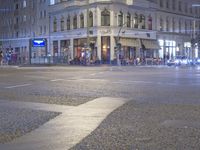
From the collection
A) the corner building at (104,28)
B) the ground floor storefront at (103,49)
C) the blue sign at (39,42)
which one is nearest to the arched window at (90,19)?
the corner building at (104,28)

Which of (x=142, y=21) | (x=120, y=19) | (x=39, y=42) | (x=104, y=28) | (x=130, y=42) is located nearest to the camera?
(x=39, y=42)

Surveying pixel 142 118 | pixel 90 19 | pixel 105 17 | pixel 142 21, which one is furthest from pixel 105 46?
pixel 142 118

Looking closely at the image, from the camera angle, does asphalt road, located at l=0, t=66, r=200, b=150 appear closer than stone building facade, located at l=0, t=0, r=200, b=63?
Yes

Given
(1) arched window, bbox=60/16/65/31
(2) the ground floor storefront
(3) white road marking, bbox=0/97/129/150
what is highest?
(1) arched window, bbox=60/16/65/31

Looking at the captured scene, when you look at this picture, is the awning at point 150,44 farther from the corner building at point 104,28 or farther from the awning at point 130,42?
the awning at point 130,42

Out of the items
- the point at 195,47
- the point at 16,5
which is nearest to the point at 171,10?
the point at 195,47

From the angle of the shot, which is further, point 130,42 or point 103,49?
point 130,42

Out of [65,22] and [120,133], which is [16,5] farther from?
[120,133]

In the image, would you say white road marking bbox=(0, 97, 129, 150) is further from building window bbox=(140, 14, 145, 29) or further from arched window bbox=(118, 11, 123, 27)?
building window bbox=(140, 14, 145, 29)

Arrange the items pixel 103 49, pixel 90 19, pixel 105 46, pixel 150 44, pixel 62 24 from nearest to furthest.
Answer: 1. pixel 103 49
2. pixel 105 46
3. pixel 90 19
4. pixel 62 24
5. pixel 150 44

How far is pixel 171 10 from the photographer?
95.2 m

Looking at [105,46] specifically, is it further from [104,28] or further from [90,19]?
[90,19]

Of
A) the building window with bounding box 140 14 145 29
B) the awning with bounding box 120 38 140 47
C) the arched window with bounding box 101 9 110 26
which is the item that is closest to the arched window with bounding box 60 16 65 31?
the arched window with bounding box 101 9 110 26

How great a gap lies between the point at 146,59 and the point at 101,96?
66821 millimetres
